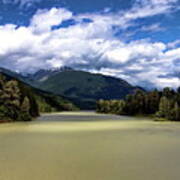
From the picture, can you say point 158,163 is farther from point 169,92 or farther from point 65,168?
point 169,92

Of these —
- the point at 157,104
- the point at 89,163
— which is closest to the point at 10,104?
the point at 157,104

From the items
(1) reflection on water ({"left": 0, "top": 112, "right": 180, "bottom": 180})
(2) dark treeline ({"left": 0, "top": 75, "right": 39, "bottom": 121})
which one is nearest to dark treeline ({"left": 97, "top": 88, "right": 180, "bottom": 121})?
(2) dark treeline ({"left": 0, "top": 75, "right": 39, "bottom": 121})

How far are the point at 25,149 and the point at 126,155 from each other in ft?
46.4

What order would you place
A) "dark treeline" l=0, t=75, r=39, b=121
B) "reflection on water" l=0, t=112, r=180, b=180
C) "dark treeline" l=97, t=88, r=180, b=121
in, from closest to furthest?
"reflection on water" l=0, t=112, r=180, b=180, "dark treeline" l=0, t=75, r=39, b=121, "dark treeline" l=97, t=88, r=180, b=121

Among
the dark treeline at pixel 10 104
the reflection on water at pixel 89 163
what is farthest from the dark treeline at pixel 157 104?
the reflection on water at pixel 89 163

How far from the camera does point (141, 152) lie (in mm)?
39906

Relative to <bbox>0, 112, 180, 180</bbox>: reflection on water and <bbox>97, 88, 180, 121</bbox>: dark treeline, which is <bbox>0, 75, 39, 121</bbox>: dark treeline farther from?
<bbox>0, 112, 180, 180</bbox>: reflection on water

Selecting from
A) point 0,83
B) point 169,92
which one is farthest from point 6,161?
point 169,92

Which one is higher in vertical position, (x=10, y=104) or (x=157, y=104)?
(x=157, y=104)

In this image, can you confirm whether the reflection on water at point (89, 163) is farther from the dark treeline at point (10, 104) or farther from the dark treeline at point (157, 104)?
the dark treeline at point (157, 104)

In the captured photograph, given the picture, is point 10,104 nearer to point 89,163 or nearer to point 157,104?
point 157,104

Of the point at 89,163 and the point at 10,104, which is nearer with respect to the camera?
the point at 89,163

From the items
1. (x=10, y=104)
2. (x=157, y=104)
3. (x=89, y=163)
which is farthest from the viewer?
(x=157, y=104)

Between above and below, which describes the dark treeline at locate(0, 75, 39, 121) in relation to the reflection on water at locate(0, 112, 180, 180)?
above
